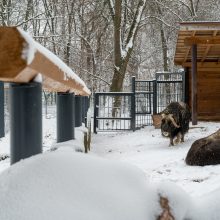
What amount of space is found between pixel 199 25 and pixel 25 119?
40.6 feet

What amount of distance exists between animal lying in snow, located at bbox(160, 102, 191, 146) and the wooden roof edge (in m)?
2.26

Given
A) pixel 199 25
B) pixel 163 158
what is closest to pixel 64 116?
pixel 163 158

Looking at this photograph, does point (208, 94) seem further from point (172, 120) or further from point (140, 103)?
point (172, 120)

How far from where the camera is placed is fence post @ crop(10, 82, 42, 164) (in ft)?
6.76

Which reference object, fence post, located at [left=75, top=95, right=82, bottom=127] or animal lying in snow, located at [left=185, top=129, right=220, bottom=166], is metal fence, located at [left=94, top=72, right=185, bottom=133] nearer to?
animal lying in snow, located at [left=185, top=129, right=220, bottom=166]

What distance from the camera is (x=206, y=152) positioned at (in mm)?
8344

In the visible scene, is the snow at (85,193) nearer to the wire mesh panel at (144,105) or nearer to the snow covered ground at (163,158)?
the snow covered ground at (163,158)

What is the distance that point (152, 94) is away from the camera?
67.9 ft

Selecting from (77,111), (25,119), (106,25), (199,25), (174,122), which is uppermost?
(106,25)

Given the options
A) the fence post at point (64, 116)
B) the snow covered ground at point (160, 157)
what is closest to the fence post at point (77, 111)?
the snow covered ground at point (160, 157)

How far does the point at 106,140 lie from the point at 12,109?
13.6 meters

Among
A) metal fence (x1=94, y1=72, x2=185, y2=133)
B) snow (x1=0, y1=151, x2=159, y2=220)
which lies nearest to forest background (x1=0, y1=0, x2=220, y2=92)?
metal fence (x1=94, y1=72, x2=185, y2=133)

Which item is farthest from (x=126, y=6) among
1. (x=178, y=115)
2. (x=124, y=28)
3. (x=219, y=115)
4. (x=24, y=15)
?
(x=178, y=115)

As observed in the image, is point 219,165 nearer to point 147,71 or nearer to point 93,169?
point 93,169
